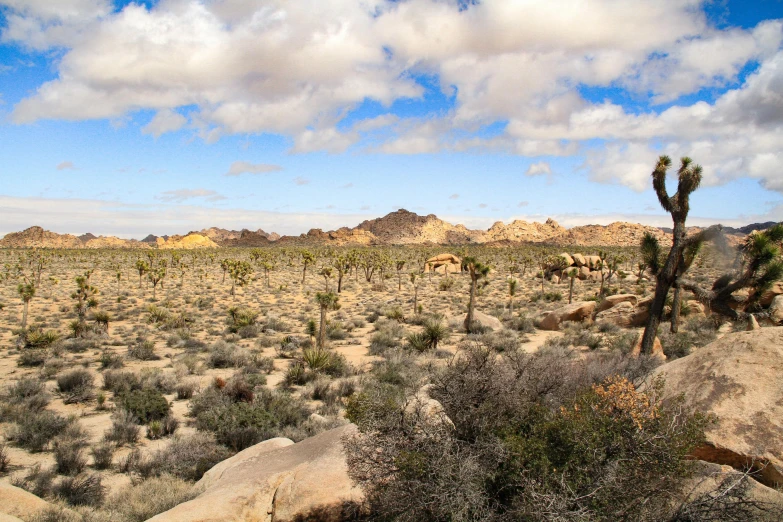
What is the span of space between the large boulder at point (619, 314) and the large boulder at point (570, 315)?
0.74m

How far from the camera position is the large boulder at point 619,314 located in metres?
23.8

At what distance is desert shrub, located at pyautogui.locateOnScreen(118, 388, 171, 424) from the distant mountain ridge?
12205 centimetres

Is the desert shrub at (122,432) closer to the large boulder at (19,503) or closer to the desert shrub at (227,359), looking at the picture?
the large boulder at (19,503)

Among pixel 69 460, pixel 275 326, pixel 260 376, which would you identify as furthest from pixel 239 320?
pixel 69 460

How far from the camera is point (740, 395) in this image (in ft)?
21.6

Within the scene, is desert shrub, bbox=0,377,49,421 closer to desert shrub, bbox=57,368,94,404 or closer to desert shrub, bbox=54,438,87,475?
desert shrub, bbox=57,368,94,404

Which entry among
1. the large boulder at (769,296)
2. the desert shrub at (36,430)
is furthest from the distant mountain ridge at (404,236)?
the desert shrub at (36,430)

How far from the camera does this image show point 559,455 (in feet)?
14.4

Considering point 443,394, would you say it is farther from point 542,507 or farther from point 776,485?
point 776,485

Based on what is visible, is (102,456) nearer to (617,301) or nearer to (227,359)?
(227,359)

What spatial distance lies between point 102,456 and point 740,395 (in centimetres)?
1077

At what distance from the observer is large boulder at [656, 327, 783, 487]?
5801 millimetres

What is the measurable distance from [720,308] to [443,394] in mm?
10085

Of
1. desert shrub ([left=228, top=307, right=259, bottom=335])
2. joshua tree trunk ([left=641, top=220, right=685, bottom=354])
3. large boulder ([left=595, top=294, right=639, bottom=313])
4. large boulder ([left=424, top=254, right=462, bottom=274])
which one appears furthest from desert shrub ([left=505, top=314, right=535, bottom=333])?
large boulder ([left=424, top=254, right=462, bottom=274])
